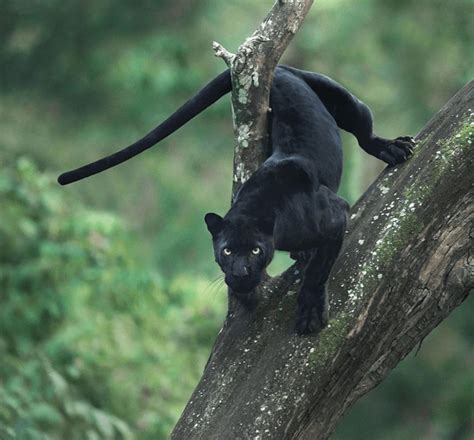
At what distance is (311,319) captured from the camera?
3.51 metres

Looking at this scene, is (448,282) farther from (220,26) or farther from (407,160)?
(220,26)

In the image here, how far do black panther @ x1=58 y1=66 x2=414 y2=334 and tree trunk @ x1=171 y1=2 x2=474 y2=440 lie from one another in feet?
0.28

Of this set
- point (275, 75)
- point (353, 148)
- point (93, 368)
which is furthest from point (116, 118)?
point (275, 75)

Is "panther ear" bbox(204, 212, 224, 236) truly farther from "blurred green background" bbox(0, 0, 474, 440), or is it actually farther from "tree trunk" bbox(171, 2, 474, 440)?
"blurred green background" bbox(0, 0, 474, 440)

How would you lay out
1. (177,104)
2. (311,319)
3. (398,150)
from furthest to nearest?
(177,104), (398,150), (311,319)

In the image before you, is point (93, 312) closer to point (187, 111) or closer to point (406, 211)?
point (187, 111)

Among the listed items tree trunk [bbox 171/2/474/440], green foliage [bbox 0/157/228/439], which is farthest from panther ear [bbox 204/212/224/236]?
green foliage [bbox 0/157/228/439]

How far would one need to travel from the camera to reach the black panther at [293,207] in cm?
352

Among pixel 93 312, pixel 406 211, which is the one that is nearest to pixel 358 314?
pixel 406 211

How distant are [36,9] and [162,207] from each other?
9.33 feet

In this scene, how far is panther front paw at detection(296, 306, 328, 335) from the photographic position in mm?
3506

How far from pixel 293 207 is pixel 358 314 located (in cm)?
43

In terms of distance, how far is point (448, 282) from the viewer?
368 cm

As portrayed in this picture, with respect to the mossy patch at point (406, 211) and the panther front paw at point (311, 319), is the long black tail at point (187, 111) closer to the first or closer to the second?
the mossy patch at point (406, 211)
